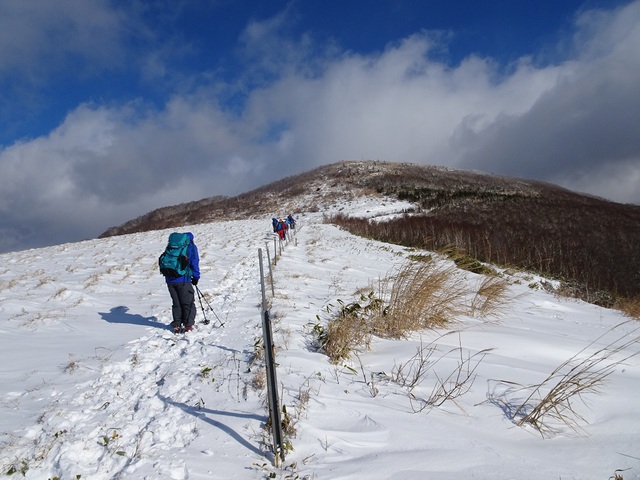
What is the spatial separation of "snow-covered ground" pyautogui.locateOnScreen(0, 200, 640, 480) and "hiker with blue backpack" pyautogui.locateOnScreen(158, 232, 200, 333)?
258mm

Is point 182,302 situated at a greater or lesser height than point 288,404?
greater

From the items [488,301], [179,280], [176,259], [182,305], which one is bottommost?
[488,301]

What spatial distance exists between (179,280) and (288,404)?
3270 mm

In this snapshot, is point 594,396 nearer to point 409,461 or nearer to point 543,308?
point 409,461

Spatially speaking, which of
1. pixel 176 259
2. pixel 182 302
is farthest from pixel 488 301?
pixel 176 259

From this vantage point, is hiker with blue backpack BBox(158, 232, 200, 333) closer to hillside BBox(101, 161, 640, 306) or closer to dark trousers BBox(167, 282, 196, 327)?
dark trousers BBox(167, 282, 196, 327)

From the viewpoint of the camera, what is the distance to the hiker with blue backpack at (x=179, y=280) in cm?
523

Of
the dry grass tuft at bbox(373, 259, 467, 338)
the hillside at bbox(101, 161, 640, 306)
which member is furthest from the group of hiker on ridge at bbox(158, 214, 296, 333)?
the hillside at bbox(101, 161, 640, 306)

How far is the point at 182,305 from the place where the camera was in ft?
17.4

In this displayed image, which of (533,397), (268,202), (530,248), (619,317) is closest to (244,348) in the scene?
(533,397)

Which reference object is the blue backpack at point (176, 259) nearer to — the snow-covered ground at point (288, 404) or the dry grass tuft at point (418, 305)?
the snow-covered ground at point (288, 404)

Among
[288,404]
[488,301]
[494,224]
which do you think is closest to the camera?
[288,404]

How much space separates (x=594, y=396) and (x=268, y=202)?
51788mm

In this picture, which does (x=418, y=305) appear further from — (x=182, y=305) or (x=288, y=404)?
(x=182, y=305)
